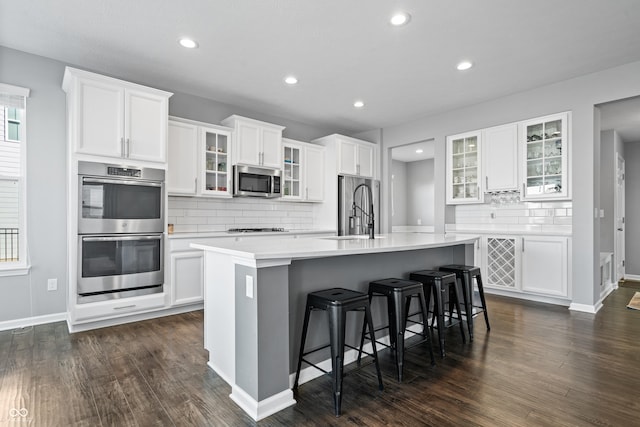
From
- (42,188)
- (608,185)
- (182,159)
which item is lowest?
(42,188)

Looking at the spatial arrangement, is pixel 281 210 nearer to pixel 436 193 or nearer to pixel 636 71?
pixel 436 193

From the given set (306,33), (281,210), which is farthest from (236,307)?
(281,210)

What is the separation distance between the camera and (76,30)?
9.83 feet

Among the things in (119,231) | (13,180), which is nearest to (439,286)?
(119,231)

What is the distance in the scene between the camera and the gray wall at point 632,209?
20.0 feet

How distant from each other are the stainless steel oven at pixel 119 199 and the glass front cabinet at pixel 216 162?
772 millimetres

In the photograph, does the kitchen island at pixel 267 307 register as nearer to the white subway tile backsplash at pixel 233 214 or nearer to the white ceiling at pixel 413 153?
the white subway tile backsplash at pixel 233 214

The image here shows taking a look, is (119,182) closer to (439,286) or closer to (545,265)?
(439,286)

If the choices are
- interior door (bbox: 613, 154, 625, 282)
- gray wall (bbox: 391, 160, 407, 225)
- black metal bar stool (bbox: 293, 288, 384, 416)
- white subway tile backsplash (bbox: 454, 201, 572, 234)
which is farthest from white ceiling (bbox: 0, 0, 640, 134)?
gray wall (bbox: 391, 160, 407, 225)

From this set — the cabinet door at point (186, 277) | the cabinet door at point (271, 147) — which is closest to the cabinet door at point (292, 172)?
the cabinet door at point (271, 147)

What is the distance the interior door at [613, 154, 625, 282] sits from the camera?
219 inches

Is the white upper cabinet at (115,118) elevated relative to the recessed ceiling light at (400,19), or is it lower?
lower

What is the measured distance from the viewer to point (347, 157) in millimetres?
5777

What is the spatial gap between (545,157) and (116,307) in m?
5.21
